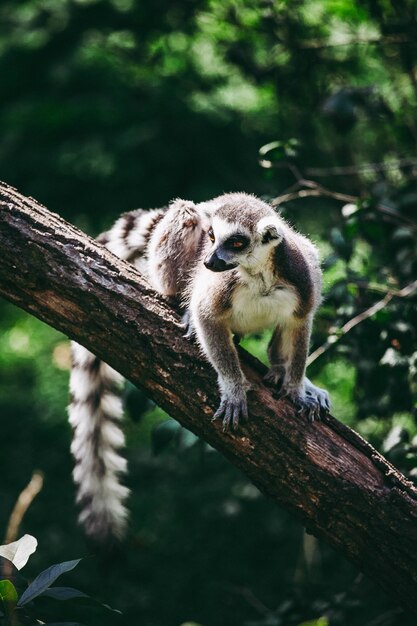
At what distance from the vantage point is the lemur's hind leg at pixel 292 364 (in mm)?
3678

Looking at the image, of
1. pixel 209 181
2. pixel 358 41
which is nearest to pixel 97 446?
pixel 209 181

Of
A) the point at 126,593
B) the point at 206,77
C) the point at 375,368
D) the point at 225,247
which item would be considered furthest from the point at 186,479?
the point at 206,77

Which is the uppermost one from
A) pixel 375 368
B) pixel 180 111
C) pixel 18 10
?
pixel 18 10

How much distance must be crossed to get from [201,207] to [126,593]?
3.42m

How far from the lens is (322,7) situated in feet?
19.3

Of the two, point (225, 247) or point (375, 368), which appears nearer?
point (225, 247)

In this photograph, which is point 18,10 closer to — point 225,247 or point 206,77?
point 206,77

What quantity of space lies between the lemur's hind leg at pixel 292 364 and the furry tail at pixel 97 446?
0.94 metres

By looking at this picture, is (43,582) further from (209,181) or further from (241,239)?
(209,181)

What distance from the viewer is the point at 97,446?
158 inches

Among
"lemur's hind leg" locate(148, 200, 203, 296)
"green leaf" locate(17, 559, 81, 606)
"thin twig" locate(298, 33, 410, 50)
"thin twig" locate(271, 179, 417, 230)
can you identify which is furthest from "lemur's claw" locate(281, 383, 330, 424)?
"thin twig" locate(298, 33, 410, 50)

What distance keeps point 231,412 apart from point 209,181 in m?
3.67

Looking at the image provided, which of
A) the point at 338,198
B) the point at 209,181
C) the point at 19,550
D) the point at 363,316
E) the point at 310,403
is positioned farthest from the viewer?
the point at 209,181

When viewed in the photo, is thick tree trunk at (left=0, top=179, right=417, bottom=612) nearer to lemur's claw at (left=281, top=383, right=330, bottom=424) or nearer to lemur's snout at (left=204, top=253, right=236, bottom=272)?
lemur's claw at (left=281, top=383, right=330, bottom=424)
